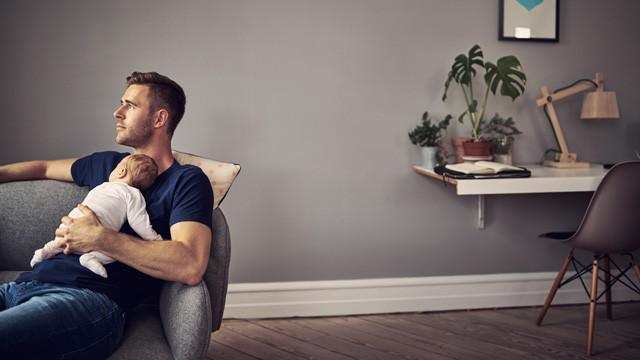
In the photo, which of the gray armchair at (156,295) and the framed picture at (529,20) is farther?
the framed picture at (529,20)

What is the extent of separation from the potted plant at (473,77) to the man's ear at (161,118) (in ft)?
4.60

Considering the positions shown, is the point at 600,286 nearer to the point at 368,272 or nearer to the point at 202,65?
the point at 368,272

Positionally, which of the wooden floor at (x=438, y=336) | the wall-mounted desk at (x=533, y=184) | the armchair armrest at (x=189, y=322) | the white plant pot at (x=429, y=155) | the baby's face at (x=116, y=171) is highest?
the baby's face at (x=116, y=171)

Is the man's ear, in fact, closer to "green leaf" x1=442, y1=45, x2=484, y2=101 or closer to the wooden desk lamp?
"green leaf" x1=442, y1=45, x2=484, y2=101

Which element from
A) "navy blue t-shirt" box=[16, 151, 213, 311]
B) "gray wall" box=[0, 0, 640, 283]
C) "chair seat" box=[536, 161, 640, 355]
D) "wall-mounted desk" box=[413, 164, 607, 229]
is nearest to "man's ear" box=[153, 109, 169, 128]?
"navy blue t-shirt" box=[16, 151, 213, 311]

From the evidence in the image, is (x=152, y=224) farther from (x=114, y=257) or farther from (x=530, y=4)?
(x=530, y=4)

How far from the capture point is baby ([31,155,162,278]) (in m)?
1.38

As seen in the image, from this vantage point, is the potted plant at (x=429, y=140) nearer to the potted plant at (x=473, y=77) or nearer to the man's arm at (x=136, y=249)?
the potted plant at (x=473, y=77)

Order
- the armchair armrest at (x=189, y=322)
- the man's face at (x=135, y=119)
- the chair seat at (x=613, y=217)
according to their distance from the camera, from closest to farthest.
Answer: the armchair armrest at (x=189, y=322) → the man's face at (x=135, y=119) → the chair seat at (x=613, y=217)

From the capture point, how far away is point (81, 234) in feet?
4.36

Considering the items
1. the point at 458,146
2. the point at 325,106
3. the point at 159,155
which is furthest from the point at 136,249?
the point at 458,146

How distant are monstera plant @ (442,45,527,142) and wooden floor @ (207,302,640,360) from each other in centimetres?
96

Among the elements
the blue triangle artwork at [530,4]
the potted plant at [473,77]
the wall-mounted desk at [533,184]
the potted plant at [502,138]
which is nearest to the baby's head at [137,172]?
the wall-mounted desk at [533,184]

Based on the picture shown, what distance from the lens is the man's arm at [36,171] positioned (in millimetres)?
1740
